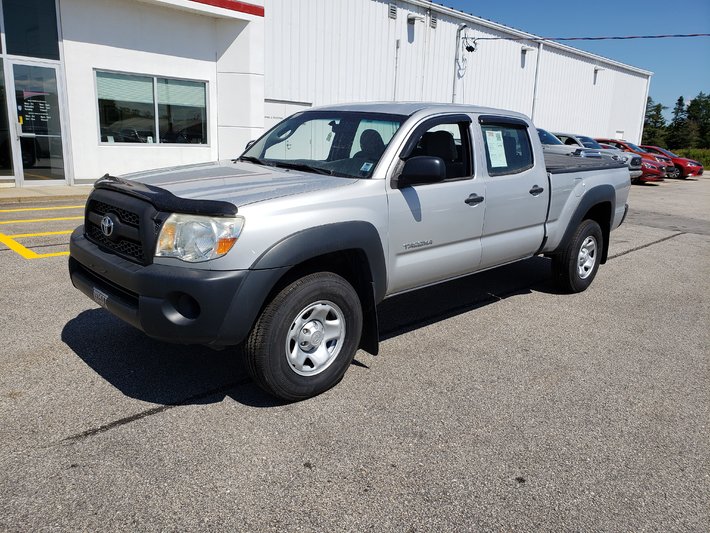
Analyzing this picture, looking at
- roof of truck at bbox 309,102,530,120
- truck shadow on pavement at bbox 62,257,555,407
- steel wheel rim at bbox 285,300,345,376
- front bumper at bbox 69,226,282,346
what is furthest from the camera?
roof of truck at bbox 309,102,530,120

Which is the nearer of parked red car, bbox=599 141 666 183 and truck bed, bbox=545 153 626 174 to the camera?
truck bed, bbox=545 153 626 174

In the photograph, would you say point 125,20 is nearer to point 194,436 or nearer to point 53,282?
point 53,282

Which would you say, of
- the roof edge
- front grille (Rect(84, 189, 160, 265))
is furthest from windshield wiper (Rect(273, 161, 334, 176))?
Answer: the roof edge

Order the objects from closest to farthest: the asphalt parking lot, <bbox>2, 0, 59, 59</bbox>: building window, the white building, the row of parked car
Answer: the asphalt parking lot
<bbox>2, 0, 59, 59</bbox>: building window
the white building
the row of parked car

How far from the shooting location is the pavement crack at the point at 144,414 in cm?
306

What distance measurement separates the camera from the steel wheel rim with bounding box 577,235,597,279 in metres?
6.19

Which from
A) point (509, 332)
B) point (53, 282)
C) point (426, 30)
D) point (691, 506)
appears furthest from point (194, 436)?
point (426, 30)

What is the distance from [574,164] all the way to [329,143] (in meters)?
3.12

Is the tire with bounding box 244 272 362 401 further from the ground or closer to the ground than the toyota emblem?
closer to the ground

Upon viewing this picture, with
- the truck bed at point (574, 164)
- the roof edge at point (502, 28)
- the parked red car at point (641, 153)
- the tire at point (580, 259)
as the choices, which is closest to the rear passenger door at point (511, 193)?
the truck bed at point (574, 164)

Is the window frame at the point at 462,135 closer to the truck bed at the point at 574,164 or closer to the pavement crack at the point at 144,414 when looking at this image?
the truck bed at the point at 574,164

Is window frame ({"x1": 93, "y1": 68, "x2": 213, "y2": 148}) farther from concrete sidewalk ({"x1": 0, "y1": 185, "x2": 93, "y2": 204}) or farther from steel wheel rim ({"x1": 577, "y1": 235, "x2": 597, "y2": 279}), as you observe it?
steel wheel rim ({"x1": 577, "y1": 235, "x2": 597, "y2": 279})

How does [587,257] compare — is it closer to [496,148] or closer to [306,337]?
[496,148]

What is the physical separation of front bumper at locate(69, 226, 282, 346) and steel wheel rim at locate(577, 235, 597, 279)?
4120mm
